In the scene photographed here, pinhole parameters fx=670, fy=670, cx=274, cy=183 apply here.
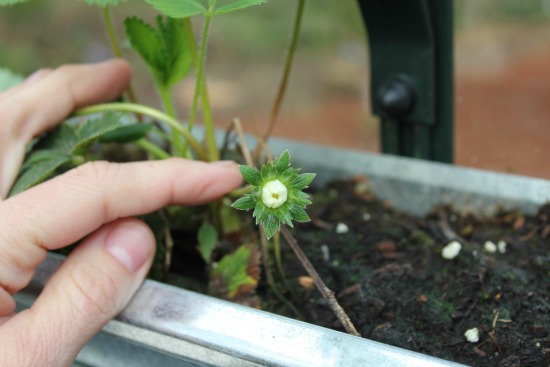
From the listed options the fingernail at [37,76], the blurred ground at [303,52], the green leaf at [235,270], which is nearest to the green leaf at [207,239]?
the green leaf at [235,270]

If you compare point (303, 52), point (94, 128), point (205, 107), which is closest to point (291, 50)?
point (205, 107)

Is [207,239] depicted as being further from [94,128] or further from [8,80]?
[8,80]

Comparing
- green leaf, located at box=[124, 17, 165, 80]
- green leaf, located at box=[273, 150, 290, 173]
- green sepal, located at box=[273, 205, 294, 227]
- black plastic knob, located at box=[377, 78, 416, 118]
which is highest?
green leaf, located at box=[124, 17, 165, 80]

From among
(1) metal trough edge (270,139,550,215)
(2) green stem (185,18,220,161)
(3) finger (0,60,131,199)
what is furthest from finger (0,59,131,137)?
(1) metal trough edge (270,139,550,215)

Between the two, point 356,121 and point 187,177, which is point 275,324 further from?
point 356,121

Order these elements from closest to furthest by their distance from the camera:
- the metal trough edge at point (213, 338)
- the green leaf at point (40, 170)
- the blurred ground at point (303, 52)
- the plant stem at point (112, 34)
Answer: the metal trough edge at point (213, 338), the green leaf at point (40, 170), the plant stem at point (112, 34), the blurred ground at point (303, 52)

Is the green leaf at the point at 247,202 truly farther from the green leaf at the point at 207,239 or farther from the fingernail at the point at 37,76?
the fingernail at the point at 37,76

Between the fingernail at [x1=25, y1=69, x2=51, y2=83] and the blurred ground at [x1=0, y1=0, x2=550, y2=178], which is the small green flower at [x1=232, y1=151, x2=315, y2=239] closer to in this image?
the fingernail at [x1=25, y1=69, x2=51, y2=83]
